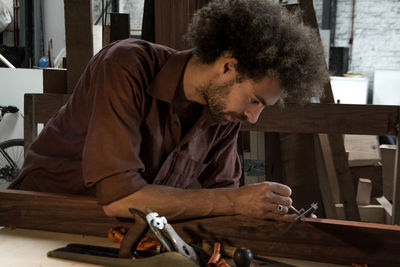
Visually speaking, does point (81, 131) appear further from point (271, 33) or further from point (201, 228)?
point (271, 33)

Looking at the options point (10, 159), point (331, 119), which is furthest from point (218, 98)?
point (10, 159)

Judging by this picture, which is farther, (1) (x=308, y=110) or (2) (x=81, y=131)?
(1) (x=308, y=110)

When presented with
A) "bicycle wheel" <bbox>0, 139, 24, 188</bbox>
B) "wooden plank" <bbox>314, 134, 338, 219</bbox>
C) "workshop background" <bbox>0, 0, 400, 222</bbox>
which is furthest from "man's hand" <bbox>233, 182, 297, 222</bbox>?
"workshop background" <bbox>0, 0, 400, 222</bbox>

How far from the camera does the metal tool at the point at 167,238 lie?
1143 mm

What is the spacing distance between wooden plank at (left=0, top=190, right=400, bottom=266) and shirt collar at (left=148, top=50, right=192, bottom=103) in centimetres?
41

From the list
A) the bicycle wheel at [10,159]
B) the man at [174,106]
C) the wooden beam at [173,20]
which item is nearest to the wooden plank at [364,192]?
the wooden beam at [173,20]

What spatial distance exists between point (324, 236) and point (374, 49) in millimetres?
7422

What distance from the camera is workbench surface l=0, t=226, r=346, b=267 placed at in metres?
1.21

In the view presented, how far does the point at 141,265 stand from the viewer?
45.9 inches

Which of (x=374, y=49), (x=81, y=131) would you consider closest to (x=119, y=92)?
(x=81, y=131)

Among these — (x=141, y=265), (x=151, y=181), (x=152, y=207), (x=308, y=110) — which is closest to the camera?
(x=141, y=265)

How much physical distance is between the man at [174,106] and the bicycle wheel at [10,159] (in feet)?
11.6

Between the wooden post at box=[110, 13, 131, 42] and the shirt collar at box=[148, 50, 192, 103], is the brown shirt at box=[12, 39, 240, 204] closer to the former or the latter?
the shirt collar at box=[148, 50, 192, 103]

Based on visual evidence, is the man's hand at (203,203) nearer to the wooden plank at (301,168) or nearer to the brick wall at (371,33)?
the wooden plank at (301,168)
